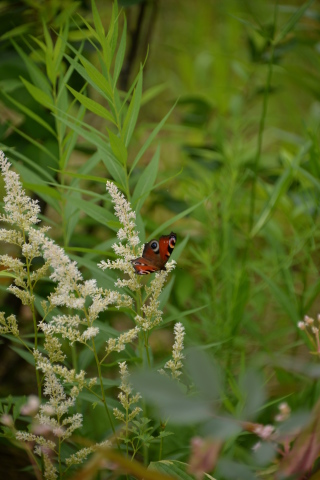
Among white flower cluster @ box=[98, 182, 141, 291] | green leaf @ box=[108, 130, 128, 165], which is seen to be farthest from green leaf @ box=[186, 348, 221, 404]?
green leaf @ box=[108, 130, 128, 165]

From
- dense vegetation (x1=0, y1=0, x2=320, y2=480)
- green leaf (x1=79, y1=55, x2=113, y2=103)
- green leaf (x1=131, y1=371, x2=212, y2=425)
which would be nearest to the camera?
green leaf (x1=131, y1=371, x2=212, y2=425)

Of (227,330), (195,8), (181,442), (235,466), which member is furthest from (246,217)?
(195,8)

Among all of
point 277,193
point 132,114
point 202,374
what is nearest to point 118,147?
point 132,114

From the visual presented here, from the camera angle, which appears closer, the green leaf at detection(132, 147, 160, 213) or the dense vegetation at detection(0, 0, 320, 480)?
the dense vegetation at detection(0, 0, 320, 480)

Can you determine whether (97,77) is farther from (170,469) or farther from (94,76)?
(170,469)

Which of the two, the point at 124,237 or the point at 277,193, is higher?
the point at 124,237

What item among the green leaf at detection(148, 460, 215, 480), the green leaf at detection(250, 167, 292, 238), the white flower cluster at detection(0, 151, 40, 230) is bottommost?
the green leaf at detection(148, 460, 215, 480)

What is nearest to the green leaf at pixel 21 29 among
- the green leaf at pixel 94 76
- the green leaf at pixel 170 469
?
the green leaf at pixel 94 76

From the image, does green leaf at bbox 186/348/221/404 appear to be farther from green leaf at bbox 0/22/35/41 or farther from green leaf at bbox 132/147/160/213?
green leaf at bbox 0/22/35/41

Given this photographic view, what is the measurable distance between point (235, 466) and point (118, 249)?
0.19 m

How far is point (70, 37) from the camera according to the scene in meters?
0.99

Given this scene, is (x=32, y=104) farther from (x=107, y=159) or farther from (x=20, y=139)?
(x=107, y=159)

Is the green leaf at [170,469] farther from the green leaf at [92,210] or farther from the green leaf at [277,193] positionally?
the green leaf at [277,193]

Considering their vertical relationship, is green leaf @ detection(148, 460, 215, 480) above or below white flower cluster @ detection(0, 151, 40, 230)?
below
